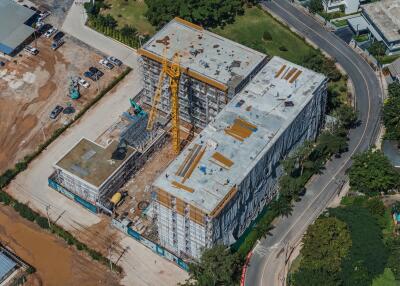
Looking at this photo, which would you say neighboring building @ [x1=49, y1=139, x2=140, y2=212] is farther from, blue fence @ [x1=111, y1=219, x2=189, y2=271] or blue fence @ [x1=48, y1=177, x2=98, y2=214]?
blue fence @ [x1=111, y1=219, x2=189, y2=271]

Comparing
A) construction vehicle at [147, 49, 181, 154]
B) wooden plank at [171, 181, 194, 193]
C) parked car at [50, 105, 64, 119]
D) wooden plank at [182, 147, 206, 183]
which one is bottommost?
wooden plank at [171, 181, 194, 193]

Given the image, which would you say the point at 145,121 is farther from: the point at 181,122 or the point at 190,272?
the point at 190,272

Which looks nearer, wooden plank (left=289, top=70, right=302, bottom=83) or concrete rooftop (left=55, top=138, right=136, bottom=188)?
concrete rooftop (left=55, top=138, right=136, bottom=188)

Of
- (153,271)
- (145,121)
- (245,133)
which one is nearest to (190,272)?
(153,271)

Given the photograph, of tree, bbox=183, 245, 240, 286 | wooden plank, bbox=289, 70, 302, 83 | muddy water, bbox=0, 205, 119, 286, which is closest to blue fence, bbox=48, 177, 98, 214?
muddy water, bbox=0, 205, 119, 286

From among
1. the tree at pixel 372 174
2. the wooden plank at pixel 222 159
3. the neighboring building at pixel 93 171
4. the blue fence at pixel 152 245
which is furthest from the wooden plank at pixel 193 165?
the tree at pixel 372 174

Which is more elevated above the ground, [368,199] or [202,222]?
[368,199]
